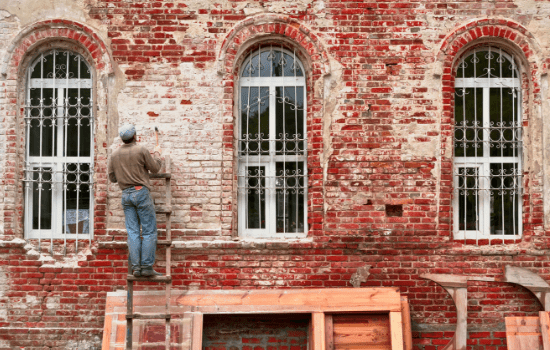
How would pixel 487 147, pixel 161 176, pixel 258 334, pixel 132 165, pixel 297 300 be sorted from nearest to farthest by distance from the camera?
pixel 132 165 → pixel 297 300 → pixel 161 176 → pixel 258 334 → pixel 487 147

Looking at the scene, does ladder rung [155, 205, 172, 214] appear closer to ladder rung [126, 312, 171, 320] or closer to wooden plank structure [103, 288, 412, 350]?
wooden plank structure [103, 288, 412, 350]

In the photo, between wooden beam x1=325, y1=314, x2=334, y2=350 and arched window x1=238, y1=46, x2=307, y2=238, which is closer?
wooden beam x1=325, y1=314, x2=334, y2=350

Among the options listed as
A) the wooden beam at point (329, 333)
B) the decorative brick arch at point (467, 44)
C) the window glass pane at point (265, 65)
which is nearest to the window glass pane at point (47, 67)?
the window glass pane at point (265, 65)

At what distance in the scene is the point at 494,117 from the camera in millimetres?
7320

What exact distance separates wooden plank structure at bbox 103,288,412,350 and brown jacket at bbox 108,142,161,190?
1284 mm

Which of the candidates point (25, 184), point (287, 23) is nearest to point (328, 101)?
point (287, 23)

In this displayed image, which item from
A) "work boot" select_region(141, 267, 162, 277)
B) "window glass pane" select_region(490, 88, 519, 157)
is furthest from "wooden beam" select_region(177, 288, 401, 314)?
"window glass pane" select_region(490, 88, 519, 157)

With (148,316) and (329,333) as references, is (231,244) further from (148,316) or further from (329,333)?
(329,333)

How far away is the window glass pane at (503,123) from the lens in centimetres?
729

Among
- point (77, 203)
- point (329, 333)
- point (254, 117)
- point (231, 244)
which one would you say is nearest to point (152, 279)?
point (231, 244)

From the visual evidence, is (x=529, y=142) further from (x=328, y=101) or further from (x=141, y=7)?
(x=141, y=7)

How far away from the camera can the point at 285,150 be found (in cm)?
730

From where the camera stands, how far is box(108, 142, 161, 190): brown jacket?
6551 mm

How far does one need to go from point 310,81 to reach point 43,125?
3183mm
